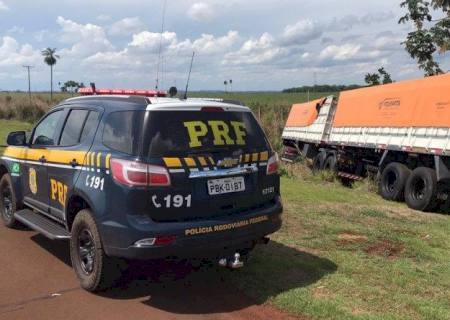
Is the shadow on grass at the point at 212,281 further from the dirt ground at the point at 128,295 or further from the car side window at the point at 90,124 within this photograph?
the car side window at the point at 90,124

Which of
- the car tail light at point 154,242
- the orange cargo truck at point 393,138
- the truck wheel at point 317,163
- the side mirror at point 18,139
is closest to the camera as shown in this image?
the car tail light at point 154,242

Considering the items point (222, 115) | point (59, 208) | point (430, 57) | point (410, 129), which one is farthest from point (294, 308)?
point (430, 57)

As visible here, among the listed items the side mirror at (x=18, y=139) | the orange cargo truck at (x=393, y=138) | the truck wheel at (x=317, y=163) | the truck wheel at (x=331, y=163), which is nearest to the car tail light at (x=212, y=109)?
the side mirror at (x=18, y=139)

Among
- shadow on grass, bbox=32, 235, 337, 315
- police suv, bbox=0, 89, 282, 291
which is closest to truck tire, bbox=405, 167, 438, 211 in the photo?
shadow on grass, bbox=32, 235, 337, 315

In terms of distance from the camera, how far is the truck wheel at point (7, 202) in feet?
23.8

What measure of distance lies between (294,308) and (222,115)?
1914mm

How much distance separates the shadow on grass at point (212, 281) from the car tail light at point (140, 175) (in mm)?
785

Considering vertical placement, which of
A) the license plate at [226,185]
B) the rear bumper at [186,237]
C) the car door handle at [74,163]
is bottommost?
the rear bumper at [186,237]

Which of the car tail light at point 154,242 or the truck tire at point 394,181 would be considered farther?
the truck tire at point 394,181

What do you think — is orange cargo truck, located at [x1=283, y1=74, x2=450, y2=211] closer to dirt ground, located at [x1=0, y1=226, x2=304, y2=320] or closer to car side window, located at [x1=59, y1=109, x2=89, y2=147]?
dirt ground, located at [x1=0, y1=226, x2=304, y2=320]

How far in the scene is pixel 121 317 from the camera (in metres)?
4.55

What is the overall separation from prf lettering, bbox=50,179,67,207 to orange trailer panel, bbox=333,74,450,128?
8810mm

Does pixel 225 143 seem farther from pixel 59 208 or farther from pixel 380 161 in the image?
pixel 380 161

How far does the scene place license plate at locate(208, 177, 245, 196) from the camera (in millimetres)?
4808
